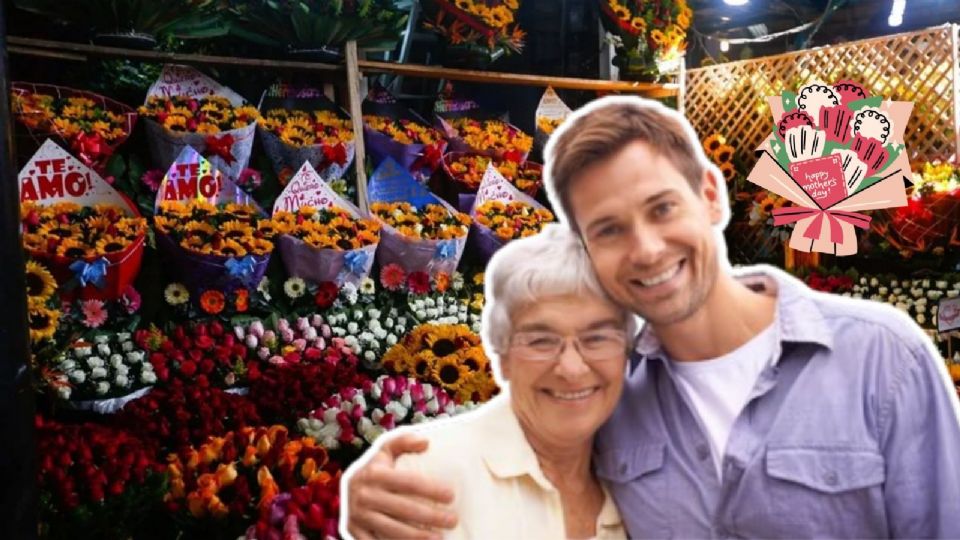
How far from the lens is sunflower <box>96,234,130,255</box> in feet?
8.97

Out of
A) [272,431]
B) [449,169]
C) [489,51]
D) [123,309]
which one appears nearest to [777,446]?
[272,431]

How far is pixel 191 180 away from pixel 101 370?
0.83m

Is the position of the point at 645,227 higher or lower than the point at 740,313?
higher

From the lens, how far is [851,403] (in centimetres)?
116

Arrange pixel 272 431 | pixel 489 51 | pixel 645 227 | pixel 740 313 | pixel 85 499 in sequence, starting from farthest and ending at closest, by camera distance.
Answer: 1. pixel 489 51
2. pixel 272 431
3. pixel 85 499
4. pixel 740 313
5. pixel 645 227

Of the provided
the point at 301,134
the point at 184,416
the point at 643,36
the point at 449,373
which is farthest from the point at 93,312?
the point at 643,36

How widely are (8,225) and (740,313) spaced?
128cm

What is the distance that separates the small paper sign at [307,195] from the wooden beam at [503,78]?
0.61 m

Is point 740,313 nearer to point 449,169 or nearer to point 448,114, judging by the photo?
point 449,169

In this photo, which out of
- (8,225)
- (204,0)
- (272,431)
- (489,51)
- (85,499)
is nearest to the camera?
(8,225)

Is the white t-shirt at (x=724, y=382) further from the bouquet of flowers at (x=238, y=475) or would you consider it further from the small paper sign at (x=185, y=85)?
the small paper sign at (x=185, y=85)

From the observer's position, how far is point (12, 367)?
1.59m

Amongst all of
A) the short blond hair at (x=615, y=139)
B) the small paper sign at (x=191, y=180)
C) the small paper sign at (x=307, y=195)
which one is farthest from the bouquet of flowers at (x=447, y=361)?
the small paper sign at (x=191, y=180)

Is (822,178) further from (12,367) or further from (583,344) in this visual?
(12,367)
